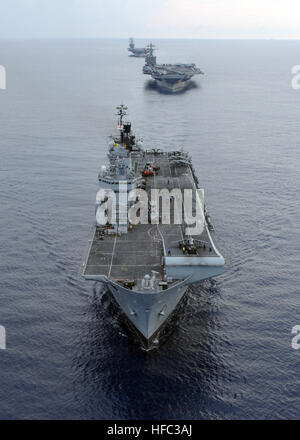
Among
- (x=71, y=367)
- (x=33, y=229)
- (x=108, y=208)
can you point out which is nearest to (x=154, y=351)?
(x=71, y=367)

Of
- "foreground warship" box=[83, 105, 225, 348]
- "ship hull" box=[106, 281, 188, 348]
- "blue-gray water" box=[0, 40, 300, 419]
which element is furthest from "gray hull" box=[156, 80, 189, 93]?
"ship hull" box=[106, 281, 188, 348]

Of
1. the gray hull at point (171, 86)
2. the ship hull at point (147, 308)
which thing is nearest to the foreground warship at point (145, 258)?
the ship hull at point (147, 308)

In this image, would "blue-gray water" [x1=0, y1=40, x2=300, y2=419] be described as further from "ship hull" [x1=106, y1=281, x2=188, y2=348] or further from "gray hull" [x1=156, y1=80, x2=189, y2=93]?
"gray hull" [x1=156, y1=80, x2=189, y2=93]

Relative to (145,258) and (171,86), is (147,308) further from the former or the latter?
(171,86)

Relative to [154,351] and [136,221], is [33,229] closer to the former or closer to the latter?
[136,221]

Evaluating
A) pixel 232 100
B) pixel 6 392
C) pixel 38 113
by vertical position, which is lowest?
pixel 6 392
